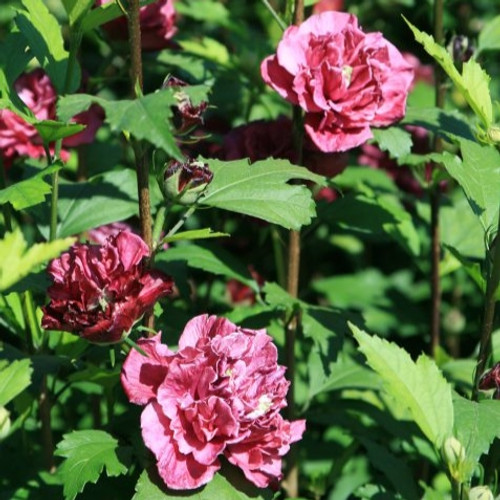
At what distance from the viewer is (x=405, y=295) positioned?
2.99 m

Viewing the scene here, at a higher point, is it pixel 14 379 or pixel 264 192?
pixel 264 192

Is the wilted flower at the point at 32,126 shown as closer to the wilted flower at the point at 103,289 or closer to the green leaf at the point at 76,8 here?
the green leaf at the point at 76,8

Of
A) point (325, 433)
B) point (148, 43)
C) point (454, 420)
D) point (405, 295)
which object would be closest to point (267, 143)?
point (148, 43)

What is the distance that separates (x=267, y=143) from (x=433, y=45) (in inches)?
18.7

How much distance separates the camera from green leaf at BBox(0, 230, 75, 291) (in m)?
1.08

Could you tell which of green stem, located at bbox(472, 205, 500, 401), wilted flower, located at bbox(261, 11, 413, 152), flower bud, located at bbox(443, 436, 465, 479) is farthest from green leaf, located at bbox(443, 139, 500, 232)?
flower bud, located at bbox(443, 436, 465, 479)

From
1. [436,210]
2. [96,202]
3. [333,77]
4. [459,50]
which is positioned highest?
[333,77]

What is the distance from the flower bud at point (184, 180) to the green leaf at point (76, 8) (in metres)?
0.25

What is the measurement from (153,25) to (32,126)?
324 mm

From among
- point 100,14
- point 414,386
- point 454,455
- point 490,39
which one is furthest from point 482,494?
point 490,39

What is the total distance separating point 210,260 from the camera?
1929 millimetres

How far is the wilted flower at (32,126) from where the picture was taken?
192 centimetres

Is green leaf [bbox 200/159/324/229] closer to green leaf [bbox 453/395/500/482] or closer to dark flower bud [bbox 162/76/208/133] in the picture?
dark flower bud [bbox 162/76/208/133]

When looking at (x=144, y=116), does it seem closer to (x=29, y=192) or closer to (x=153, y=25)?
(x=29, y=192)
